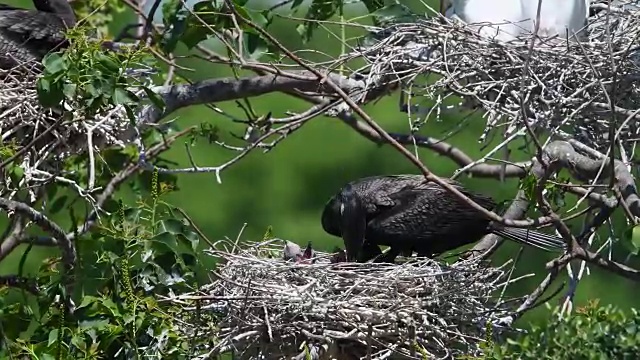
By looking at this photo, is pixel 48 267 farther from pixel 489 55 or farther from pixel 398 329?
pixel 489 55

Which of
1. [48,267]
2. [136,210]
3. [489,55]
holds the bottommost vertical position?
[48,267]

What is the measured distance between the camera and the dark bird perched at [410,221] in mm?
3652

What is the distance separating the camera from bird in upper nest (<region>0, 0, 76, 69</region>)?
396cm

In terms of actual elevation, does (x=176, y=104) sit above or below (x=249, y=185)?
above

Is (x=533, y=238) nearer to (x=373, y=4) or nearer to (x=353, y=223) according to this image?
(x=353, y=223)

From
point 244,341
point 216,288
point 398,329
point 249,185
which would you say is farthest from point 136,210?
point 249,185

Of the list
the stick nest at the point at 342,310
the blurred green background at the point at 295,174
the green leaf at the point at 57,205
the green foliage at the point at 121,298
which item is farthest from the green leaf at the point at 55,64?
the blurred green background at the point at 295,174

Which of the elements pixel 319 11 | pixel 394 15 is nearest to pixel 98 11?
pixel 319 11

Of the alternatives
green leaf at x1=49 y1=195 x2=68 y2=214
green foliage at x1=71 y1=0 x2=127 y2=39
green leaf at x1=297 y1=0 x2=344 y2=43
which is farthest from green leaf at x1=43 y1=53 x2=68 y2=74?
green foliage at x1=71 y1=0 x2=127 y2=39

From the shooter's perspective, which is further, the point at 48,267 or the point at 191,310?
the point at 48,267

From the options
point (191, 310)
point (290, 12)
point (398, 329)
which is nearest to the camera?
point (398, 329)

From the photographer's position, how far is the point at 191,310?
11.1ft

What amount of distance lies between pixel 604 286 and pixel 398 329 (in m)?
3.35

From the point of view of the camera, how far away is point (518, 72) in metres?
3.43
